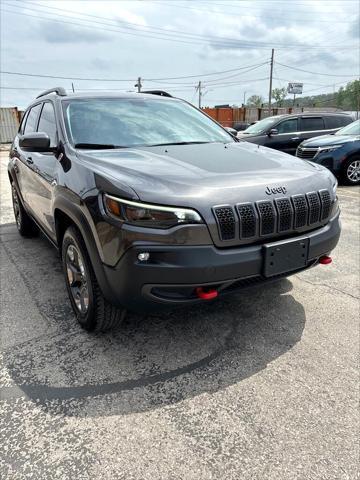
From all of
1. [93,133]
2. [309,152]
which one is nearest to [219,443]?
[93,133]

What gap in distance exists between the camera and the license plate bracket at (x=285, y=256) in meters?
2.32

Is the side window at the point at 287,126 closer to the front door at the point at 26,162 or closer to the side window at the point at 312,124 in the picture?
the side window at the point at 312,124

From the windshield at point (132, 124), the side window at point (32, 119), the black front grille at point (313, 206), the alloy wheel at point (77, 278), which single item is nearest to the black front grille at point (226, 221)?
the black front grille at point (313, 206)

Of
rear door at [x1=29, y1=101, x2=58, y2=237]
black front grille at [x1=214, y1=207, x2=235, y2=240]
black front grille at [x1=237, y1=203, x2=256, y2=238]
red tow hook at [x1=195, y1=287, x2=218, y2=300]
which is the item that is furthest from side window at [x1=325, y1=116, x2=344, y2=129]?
red tow hook at [x1=195, y1=287, x2=218, y2=300]

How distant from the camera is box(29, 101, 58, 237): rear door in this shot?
10.4ft

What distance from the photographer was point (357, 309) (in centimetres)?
323

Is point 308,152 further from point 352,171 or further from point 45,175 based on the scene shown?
point 45,175

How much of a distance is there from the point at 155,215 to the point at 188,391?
102cm

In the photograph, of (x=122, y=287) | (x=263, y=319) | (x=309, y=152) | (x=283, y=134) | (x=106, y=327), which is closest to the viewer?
(x=122, y=287)

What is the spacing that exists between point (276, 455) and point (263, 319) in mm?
1266

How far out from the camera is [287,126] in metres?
11.3

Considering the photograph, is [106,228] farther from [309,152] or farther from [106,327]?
[309,152]

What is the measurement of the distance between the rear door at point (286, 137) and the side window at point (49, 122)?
8.12 m

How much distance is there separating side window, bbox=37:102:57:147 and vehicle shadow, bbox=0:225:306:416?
53.3 inches
